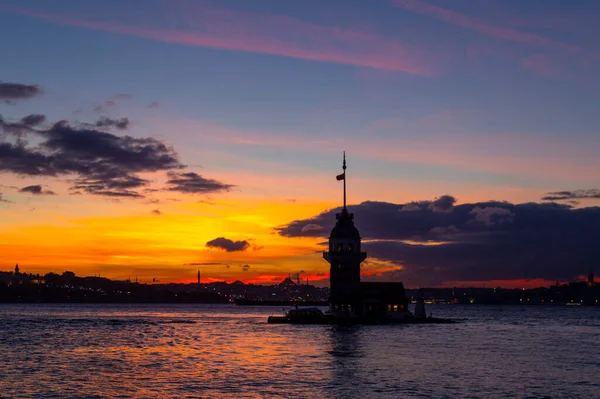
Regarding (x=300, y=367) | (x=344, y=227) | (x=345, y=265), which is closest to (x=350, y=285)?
(x=345, y=265)

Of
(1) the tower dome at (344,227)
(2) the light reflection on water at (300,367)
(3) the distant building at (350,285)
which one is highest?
(1) the tower dome at (344,227)

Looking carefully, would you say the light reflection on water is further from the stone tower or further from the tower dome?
the tower dome

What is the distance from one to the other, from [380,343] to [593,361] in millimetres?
28266

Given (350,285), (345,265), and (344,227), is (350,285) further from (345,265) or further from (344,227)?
(344,227)

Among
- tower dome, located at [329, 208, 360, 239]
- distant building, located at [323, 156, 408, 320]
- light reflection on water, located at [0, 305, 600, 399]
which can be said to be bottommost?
light reflection on water, located at [0, 305, 600, 399]

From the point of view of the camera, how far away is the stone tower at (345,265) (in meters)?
140

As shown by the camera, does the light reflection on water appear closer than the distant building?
Yes

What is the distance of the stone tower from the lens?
14038cm

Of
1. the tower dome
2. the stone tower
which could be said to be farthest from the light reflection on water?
the tower dome

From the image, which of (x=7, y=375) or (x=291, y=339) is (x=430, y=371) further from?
(x=291, y=339)

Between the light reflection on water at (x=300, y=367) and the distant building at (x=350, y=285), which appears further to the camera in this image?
the distant building at (x=350, y=285)

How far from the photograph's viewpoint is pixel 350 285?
14150cm

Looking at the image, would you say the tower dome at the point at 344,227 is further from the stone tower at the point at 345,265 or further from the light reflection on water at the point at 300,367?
the light reflection on water at the point at 300,367

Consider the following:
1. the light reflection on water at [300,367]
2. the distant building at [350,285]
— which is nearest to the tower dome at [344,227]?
the distant building at [350,285]
